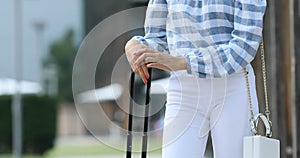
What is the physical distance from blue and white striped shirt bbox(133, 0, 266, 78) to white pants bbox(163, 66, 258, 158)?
0.25 ft

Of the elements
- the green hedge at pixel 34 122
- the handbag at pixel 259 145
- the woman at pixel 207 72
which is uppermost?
the woman at pixel 207 72

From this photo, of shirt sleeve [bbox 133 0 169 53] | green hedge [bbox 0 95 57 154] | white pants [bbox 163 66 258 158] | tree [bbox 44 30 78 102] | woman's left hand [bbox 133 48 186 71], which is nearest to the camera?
woman's left hand [bbox 133 48 186 71]

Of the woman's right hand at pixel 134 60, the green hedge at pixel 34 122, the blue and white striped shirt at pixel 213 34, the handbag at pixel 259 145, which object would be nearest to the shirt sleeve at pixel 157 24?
the blue and white striped shirt at pixel 213 34

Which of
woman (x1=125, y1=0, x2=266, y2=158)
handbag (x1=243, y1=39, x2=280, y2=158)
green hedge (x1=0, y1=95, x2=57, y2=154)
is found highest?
woman (x1=125, y1=0, x2=266, y2=158)

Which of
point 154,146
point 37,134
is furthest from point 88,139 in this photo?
point 154,146

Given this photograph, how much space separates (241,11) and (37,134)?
757 inches

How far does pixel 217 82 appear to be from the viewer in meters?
2.96

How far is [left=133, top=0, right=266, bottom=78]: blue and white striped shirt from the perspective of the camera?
113 inches

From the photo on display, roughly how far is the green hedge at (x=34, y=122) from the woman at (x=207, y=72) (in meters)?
18.7

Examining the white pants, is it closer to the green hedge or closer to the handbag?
the handbag

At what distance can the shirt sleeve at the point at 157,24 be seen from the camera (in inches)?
123

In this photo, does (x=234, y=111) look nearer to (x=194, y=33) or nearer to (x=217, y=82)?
(x=217, y=82)

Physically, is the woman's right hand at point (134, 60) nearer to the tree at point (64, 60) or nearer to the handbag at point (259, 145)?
the handbag at point (259, 145)

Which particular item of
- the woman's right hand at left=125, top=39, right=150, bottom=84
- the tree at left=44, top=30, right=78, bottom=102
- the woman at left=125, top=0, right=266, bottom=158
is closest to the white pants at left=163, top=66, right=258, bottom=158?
the woman at left=125, top=0, right=266, bottom=158
